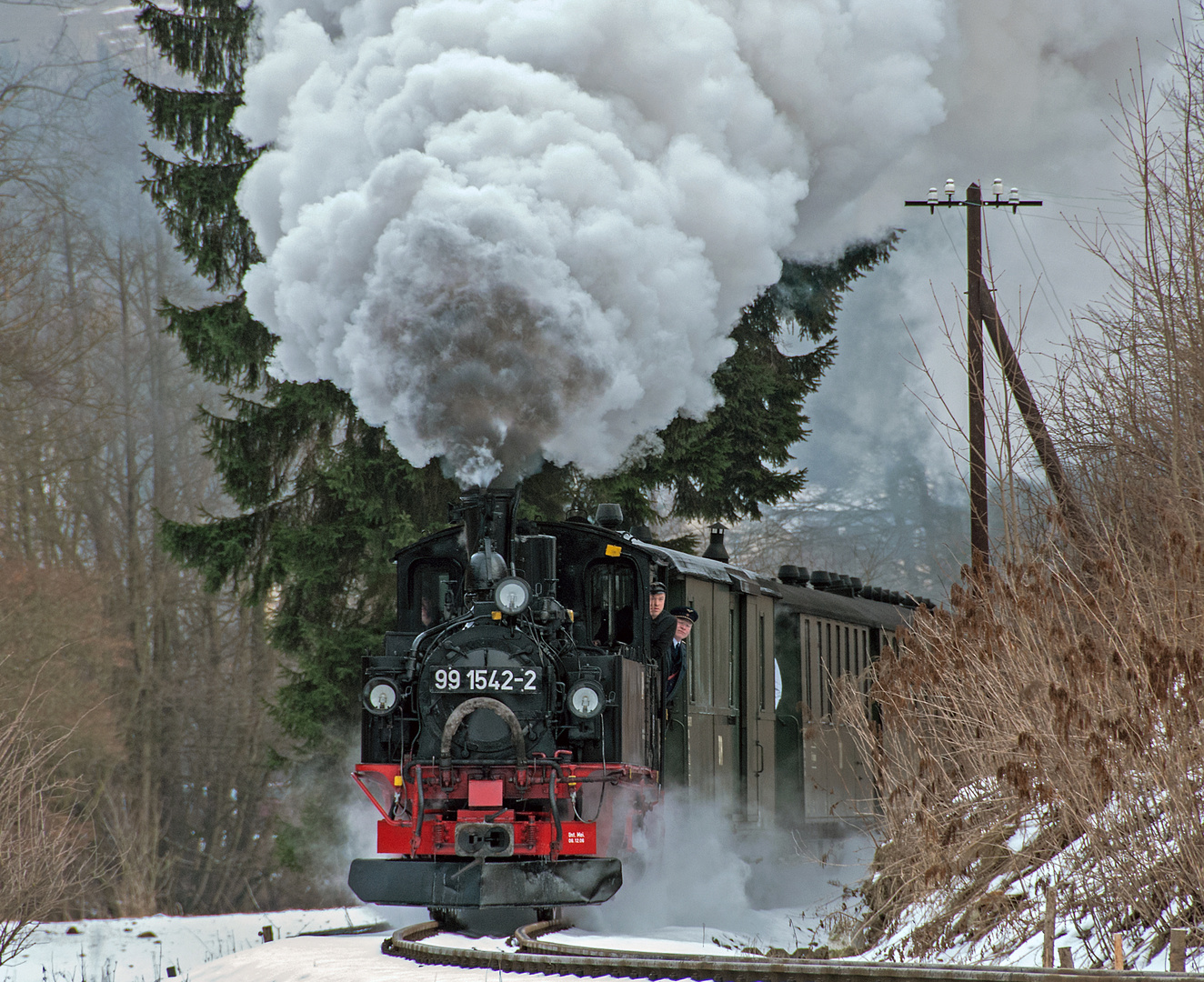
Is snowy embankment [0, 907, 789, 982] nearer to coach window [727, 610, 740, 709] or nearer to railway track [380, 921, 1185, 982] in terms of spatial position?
railway track [380, 921, 1185, 982]

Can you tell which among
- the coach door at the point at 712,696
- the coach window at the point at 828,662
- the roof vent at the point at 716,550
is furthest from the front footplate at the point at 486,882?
the coach window at the point at 828,662

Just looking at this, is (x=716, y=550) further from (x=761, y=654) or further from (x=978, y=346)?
(x=978, y=346)

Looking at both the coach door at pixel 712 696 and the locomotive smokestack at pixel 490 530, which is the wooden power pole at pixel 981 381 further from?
the locomotive smokestack at pixel 490 530

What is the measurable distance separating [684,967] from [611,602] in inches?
123

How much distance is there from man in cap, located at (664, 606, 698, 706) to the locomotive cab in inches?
19.5

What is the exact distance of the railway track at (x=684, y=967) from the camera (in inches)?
180

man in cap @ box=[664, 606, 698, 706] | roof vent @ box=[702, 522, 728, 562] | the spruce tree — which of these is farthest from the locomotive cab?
the spruce tree

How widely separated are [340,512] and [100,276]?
12.1 m

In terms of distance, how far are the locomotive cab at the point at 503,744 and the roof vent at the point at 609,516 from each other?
82 centimetres

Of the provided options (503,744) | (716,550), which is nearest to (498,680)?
(503,744)

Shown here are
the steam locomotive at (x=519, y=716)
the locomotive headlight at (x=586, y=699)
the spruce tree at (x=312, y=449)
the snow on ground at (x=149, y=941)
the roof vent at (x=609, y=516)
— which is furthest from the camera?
the spruce tree at (x=312, y=449)

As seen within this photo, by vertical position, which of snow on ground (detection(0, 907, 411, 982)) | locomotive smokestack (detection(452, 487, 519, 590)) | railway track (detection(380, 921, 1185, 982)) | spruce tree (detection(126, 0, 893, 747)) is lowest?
snow on ground (detection(0, 907, 411, 982))

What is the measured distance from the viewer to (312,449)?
44.7 ft

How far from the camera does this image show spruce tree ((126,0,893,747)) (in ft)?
41.1
